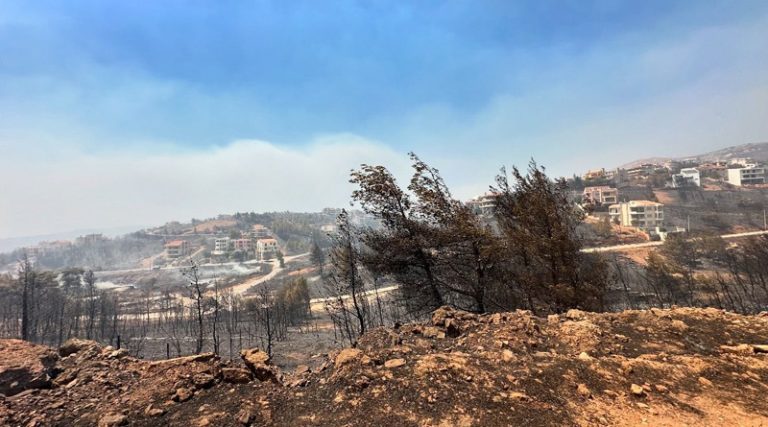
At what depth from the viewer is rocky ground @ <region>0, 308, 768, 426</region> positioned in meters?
4.85

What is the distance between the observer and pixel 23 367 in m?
6.33

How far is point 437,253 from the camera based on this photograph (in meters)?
14.3

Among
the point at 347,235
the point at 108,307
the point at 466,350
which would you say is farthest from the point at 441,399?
the point at 108,307

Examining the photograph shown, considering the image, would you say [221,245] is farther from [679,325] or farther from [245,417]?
[679,325]

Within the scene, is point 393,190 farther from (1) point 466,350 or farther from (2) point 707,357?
(2) point 707,357

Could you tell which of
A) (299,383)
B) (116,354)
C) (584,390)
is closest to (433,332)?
(299,383)

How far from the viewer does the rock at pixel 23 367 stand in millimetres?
6078

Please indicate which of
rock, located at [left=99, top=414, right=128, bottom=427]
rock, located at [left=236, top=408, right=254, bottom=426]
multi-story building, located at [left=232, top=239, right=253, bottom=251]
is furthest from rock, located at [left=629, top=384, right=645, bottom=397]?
multi-story building, located at [left=232, top=239, right=253, bottom=251]

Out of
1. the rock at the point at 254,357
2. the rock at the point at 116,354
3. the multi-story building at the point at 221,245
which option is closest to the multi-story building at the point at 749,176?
the rock at the point at 254,357

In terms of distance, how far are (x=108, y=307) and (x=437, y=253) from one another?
73867 mm

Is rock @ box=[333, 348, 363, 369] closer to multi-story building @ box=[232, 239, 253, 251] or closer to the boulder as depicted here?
the boulder

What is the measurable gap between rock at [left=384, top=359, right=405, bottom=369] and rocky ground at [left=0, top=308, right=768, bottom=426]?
24mm

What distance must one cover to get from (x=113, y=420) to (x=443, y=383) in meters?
Result: 4.51

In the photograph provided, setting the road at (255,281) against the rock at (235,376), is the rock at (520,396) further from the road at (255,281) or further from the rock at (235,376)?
the road at (255,281)
